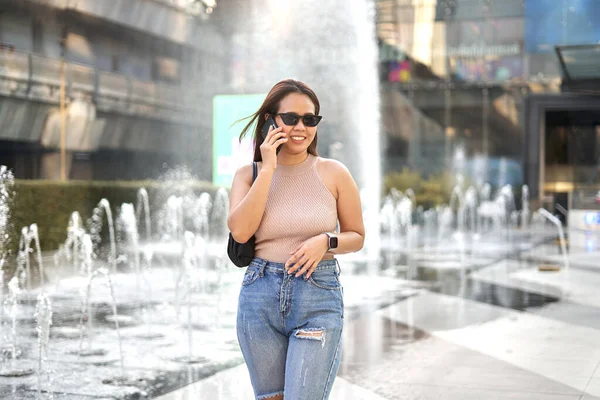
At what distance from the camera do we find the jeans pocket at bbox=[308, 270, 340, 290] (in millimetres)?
2910

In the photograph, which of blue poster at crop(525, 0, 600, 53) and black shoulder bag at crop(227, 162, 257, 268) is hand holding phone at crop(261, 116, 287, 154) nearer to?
black shoulder bag at crop(227, 162, 257, 268)

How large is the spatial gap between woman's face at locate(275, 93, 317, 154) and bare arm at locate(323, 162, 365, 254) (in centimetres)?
14

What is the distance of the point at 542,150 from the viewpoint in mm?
25562

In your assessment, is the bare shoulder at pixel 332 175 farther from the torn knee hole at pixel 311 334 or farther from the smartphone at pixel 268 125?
the torn knee hole at pixel 311 334

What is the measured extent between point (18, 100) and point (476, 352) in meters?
9.80

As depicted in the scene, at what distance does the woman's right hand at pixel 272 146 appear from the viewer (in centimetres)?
292

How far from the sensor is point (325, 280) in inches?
116

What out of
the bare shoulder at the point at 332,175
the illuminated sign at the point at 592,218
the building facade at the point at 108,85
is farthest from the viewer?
the illuminated sign at the point at 592,218

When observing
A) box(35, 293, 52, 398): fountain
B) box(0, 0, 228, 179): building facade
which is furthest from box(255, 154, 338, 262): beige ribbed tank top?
box(0, 0, 228, 179): building facade

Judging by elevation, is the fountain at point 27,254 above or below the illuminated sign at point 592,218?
below

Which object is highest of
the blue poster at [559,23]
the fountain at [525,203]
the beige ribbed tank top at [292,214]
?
the blue poster at [559,23]

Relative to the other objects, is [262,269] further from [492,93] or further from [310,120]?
[492,93]

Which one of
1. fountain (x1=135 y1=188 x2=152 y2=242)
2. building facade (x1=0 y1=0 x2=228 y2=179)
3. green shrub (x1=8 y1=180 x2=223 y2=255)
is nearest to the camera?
green shrub (x1=8 y1=180 x2=223 y2=255)

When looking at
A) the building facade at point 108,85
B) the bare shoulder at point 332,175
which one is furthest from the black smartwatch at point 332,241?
the building facade at point 108,85
